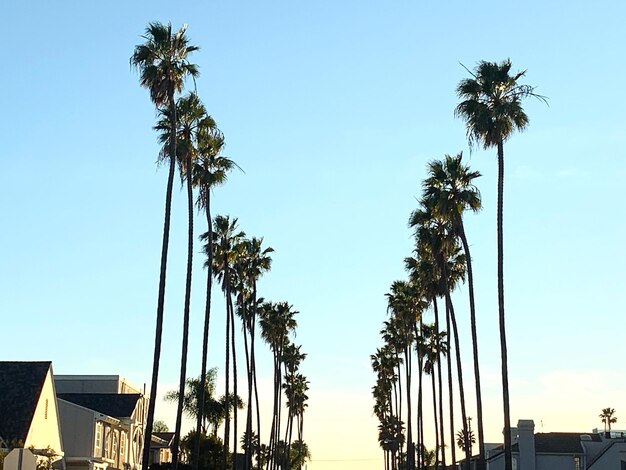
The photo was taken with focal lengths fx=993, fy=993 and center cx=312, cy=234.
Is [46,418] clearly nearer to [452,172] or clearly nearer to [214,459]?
[452,172]

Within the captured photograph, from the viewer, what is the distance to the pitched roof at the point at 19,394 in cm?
4816

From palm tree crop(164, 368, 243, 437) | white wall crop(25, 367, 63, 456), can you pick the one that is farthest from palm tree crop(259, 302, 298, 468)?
white wall crop(25, 367, 63, 456)

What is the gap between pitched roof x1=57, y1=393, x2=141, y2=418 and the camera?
66750 mm

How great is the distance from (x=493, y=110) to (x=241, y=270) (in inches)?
1281

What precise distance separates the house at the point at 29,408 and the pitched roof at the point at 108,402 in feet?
41.4

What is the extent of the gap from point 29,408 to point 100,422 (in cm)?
1390

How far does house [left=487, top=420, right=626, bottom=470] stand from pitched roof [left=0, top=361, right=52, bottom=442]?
37.0 m

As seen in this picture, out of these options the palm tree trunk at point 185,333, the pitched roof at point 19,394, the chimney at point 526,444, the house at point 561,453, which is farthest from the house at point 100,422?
the chimney at point 526,444

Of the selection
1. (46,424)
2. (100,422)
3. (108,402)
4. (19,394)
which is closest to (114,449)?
(108,402)

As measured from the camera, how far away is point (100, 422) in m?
62.7

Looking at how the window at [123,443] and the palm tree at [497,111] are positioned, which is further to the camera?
the window at [123,443]

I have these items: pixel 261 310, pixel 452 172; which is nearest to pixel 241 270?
pixel 261 310

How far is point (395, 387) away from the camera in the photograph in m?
116

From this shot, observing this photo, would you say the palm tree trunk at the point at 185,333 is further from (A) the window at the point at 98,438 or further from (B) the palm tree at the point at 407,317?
(B) the palm tree at the point at 407,317
